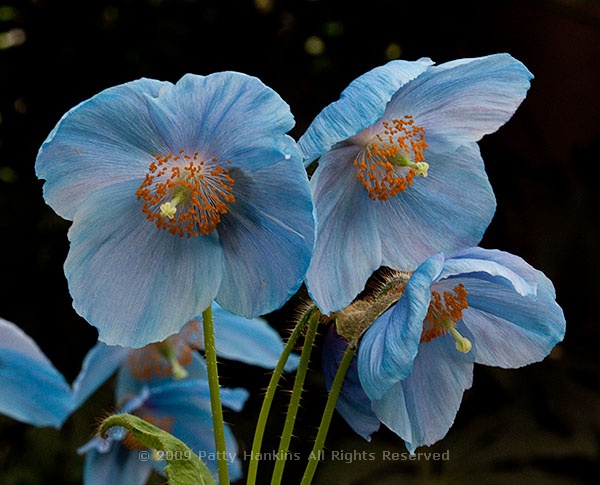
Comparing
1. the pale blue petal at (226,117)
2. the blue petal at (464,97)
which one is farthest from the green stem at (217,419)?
the blue petal at (464,97)

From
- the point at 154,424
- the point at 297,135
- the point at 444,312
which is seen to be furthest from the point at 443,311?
the point at 297,135

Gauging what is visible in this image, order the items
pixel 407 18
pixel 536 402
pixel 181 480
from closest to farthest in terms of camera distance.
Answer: pixel 181 480, pixel 536 402, pixel 407 18

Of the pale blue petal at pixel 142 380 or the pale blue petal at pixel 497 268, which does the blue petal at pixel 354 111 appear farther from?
the pale blue petal at pixel 142 380

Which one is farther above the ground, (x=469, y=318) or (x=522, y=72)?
(x=522, y=72)

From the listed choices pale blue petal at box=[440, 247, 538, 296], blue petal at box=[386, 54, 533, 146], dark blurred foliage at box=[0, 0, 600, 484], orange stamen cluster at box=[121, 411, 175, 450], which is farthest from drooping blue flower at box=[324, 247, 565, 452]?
dark blurred foliage at box=[0, 0, 600, 484]

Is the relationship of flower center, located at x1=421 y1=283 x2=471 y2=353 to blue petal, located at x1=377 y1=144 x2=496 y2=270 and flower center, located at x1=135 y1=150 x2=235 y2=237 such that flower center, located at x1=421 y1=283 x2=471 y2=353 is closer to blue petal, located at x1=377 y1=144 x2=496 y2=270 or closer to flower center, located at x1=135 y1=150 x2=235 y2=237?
blue petal, located at x1=377 y1=144 x2=496 y2=270

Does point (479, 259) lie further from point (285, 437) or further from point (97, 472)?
point (97, 472)

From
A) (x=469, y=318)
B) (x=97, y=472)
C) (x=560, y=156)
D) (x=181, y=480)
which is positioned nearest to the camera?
(x=181, y=480)

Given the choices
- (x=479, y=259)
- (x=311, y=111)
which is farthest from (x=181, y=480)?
(x=311, y=111)

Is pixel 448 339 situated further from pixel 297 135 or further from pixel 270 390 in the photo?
pixel 297 135
